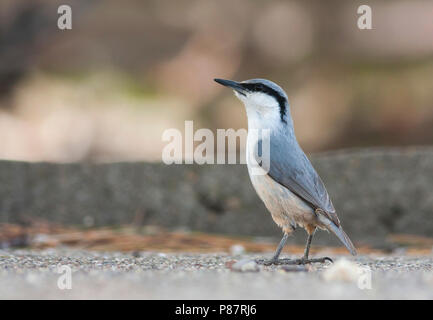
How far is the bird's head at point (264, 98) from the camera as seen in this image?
Result: 3.66 meters

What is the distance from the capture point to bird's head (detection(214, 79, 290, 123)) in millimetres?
3660

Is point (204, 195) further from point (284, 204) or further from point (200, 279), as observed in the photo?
point (200, 279)

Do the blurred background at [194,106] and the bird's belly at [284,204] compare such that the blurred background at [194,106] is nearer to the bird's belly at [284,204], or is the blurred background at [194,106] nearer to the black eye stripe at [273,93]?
the bird's belly at [284,204]

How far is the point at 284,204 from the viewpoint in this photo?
11.0 ft

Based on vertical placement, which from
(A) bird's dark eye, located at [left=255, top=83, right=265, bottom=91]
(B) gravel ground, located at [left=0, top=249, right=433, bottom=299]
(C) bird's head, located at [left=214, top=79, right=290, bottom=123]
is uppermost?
(A) bird's dark eye, located at [left=255, top=83, right=265, bottom=91]

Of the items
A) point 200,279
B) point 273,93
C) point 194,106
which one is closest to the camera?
point 200,279

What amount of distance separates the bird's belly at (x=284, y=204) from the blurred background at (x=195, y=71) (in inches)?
163

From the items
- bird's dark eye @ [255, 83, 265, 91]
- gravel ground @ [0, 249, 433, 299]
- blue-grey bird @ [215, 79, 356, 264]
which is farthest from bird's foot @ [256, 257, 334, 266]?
bird's dark eye @ [255, 83, 265, 91]

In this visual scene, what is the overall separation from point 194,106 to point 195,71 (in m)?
0.93

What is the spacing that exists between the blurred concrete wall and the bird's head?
35.4 inches

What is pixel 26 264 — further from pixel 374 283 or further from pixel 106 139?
pixel 106 139

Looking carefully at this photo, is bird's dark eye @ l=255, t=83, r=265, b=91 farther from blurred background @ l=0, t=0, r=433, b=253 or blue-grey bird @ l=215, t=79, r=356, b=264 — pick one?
blurred background @ l=0, t=0, r=433, b=253

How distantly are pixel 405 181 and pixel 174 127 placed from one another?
12.4ft

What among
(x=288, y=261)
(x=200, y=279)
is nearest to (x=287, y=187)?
(x=288, y=261)
